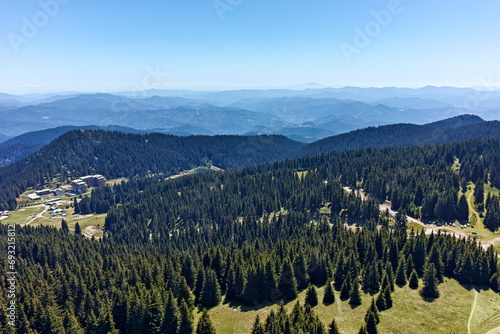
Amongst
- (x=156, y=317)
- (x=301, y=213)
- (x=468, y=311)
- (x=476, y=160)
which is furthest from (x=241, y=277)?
(x=476, y=160)

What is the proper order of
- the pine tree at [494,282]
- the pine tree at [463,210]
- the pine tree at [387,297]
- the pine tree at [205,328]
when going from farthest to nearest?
the pine tree at [463,210], the pine tree at [494,282], the pine tree at [387,297], the pine tree at [205,328]

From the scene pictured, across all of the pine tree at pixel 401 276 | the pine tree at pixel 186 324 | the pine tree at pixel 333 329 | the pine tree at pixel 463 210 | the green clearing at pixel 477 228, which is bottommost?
the green clearing at pixel 477 228

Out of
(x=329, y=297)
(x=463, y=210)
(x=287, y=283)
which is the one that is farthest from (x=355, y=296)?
(x=463, y=210)

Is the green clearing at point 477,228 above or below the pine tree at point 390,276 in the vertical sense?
below

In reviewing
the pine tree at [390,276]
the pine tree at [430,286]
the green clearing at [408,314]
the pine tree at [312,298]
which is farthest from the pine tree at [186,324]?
the pine tree at [430,286]

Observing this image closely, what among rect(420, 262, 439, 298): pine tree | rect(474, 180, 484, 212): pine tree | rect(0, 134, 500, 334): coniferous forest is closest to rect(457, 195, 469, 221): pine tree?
rect(0, 134, 500, 334): coniferous forest

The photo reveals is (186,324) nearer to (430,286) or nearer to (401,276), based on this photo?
(401,276)

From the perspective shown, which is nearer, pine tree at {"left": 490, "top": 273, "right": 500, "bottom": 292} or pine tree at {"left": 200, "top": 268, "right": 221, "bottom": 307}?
pine tree at {"left": 200, "top": 268, "right": 221, "bottom": 307}

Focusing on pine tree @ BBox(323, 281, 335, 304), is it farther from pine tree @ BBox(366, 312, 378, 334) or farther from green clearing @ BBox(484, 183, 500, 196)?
green clearing @ BBox(484, 183, 500, 196)

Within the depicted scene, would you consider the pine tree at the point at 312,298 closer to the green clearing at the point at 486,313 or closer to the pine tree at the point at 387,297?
the pine tree at the point at 387,297
